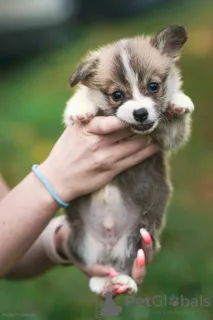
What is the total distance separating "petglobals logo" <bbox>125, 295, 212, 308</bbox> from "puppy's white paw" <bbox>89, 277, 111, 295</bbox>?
1074 millimetres

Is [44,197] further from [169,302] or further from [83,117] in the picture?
[169,302]

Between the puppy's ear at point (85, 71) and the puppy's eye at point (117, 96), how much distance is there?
0.46 feet

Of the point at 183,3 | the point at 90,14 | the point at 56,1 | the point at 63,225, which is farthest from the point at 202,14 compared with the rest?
the point at 63,225

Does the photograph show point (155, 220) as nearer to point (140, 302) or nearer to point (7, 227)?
point (7, 227)

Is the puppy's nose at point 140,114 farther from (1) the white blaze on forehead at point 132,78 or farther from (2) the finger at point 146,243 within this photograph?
(2) the finger at point 146,243

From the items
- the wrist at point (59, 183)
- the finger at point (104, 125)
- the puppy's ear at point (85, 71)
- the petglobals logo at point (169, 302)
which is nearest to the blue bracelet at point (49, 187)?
the wrist at point (59, 183)

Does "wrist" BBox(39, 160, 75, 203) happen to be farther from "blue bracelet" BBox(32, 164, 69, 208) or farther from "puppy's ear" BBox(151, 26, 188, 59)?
"puppy's ear" BBox(151, 26, 188, 59)

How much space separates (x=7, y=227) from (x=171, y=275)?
6.35ft

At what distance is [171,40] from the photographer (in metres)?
3.17

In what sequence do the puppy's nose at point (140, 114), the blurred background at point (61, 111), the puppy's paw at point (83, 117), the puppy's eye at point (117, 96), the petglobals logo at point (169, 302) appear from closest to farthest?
the puppy's nose at point (140, 114), the puppy's eye at point (117, 96), the puppy's paw at point (83, 117), the petglobals logo at point (169, 302), the blurred background at point (61, 111)

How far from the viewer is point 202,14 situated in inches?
315

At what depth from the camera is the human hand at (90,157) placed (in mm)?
3109

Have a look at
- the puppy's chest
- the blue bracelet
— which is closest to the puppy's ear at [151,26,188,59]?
the puppy's chest

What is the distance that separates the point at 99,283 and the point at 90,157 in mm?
498
